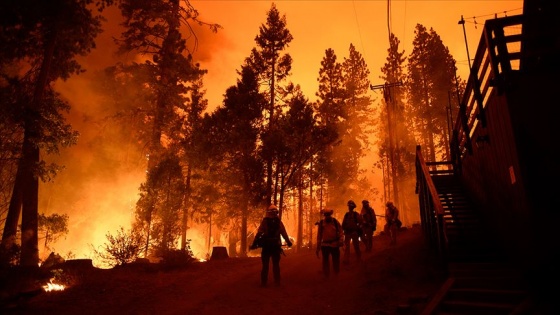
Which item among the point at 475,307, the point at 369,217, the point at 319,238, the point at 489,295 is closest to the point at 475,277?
the point at 489,295

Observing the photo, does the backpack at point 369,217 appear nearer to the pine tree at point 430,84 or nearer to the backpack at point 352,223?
the backpack at point 352,223

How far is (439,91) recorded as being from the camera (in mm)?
35906

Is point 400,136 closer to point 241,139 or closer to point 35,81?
point 241,139

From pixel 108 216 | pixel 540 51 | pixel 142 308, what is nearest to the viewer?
pixel 540 51

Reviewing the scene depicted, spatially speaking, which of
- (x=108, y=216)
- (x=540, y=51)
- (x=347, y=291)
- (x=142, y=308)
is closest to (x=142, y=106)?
(x=108, y=216)

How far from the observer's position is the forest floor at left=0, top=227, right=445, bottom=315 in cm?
762

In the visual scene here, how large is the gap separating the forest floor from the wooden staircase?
478mm

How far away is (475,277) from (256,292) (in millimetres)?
5239

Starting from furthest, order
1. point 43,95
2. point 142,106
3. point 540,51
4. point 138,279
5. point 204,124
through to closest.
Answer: point 204,124, point 142,106, point 43,95, point 138,279, point 540,51

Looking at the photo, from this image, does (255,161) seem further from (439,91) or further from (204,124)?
(439,91)

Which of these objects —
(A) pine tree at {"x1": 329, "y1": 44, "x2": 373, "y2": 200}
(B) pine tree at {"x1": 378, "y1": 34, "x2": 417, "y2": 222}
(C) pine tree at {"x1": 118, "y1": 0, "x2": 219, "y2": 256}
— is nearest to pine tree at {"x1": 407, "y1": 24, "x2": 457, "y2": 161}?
(B) pine tree at {"x1": 378, "y1": 34, "x2": 417, "y2": 222}

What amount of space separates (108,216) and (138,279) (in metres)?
17.8

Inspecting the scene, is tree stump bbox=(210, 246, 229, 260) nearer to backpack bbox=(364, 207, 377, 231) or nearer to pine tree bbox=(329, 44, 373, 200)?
backpack bbox=(364, 207, 377, 231)

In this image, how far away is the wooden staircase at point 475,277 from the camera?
5.96 metres
